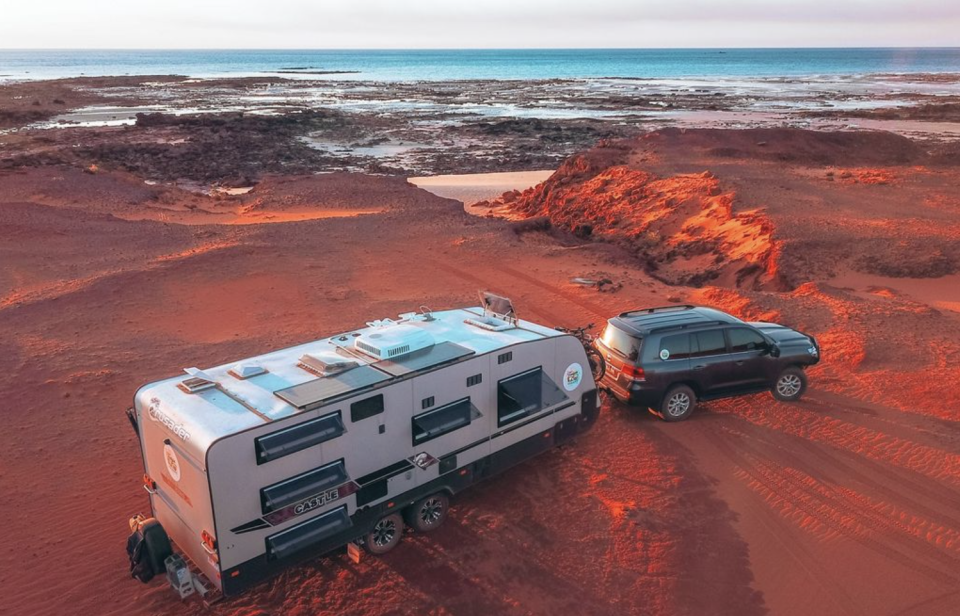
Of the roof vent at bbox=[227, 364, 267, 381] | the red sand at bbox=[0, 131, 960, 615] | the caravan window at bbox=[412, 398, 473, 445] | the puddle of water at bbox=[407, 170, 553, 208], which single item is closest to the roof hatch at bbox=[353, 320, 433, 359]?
the caravan window at bbox=[412, 398, 473, 445]

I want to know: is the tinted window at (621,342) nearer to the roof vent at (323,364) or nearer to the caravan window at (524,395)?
the caravan window at (524,395)

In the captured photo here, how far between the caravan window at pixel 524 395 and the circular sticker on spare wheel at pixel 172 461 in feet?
14.6

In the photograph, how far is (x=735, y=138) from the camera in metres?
39.7

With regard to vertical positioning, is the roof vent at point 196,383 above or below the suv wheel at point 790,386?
above

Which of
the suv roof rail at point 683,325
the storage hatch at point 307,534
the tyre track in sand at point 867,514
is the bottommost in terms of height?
the tyre track in sand at point 867,514

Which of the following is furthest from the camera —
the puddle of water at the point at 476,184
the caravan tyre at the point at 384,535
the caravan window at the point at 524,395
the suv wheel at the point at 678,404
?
the puddle of water at the point at 476,184

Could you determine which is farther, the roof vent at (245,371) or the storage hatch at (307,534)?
the roof vent at (245,371)

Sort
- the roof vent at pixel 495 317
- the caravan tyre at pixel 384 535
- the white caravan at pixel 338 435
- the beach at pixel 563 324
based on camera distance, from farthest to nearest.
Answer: the roof vent at pixel 495 317 → the caravan tyre at pixel 384 535 → the beach at pixel 563 324 → the white caravan at pixel 338 435

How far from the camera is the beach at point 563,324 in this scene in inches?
354

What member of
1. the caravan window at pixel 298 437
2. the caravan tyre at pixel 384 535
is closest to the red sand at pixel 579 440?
the caravan tyre at pixel 384 535

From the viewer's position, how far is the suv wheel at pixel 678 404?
1273 cm

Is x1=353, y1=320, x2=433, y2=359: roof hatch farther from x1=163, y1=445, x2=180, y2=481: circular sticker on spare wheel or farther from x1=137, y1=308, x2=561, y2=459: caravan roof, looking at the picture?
x1=163, y1=445, x2=180, y2=481: circular sticker on spare wheel

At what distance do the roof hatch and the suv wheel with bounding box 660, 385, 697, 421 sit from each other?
5.37 meters

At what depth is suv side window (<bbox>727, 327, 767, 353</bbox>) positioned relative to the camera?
13.1 m
